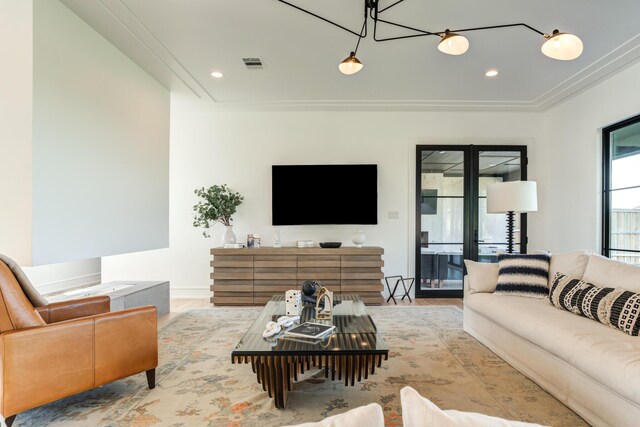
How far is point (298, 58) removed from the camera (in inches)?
137

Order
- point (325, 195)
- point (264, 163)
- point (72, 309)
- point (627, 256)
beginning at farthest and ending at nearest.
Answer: point (264, 163) < point (325, 195) < point (627, 256) < point (72, 309)

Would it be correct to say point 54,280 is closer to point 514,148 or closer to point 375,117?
point 375,117

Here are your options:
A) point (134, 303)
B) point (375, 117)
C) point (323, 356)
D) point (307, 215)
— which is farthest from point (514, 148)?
point (134, 303)

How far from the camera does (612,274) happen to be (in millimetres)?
2404

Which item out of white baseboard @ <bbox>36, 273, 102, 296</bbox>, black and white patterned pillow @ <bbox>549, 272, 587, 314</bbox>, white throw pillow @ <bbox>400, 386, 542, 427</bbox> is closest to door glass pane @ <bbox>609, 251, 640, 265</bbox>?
black and white patterned pillow @ <bbox>549, 272, 587, 314</bbox>

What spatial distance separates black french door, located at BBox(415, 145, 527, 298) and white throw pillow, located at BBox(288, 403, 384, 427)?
15.0 ft

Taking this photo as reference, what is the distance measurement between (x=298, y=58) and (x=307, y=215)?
216cm

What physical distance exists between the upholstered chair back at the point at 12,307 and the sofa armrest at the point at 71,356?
93 mm

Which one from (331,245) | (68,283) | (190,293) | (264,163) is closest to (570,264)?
(331,245)

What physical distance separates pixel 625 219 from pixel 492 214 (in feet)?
5.03

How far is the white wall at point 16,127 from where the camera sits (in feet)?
8.02

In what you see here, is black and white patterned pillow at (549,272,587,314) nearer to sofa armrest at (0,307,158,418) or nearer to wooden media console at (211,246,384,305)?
wooden media console at (211,246,384,305)

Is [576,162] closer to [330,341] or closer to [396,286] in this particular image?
[396,286]

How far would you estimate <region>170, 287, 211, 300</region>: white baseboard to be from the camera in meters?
4.96
